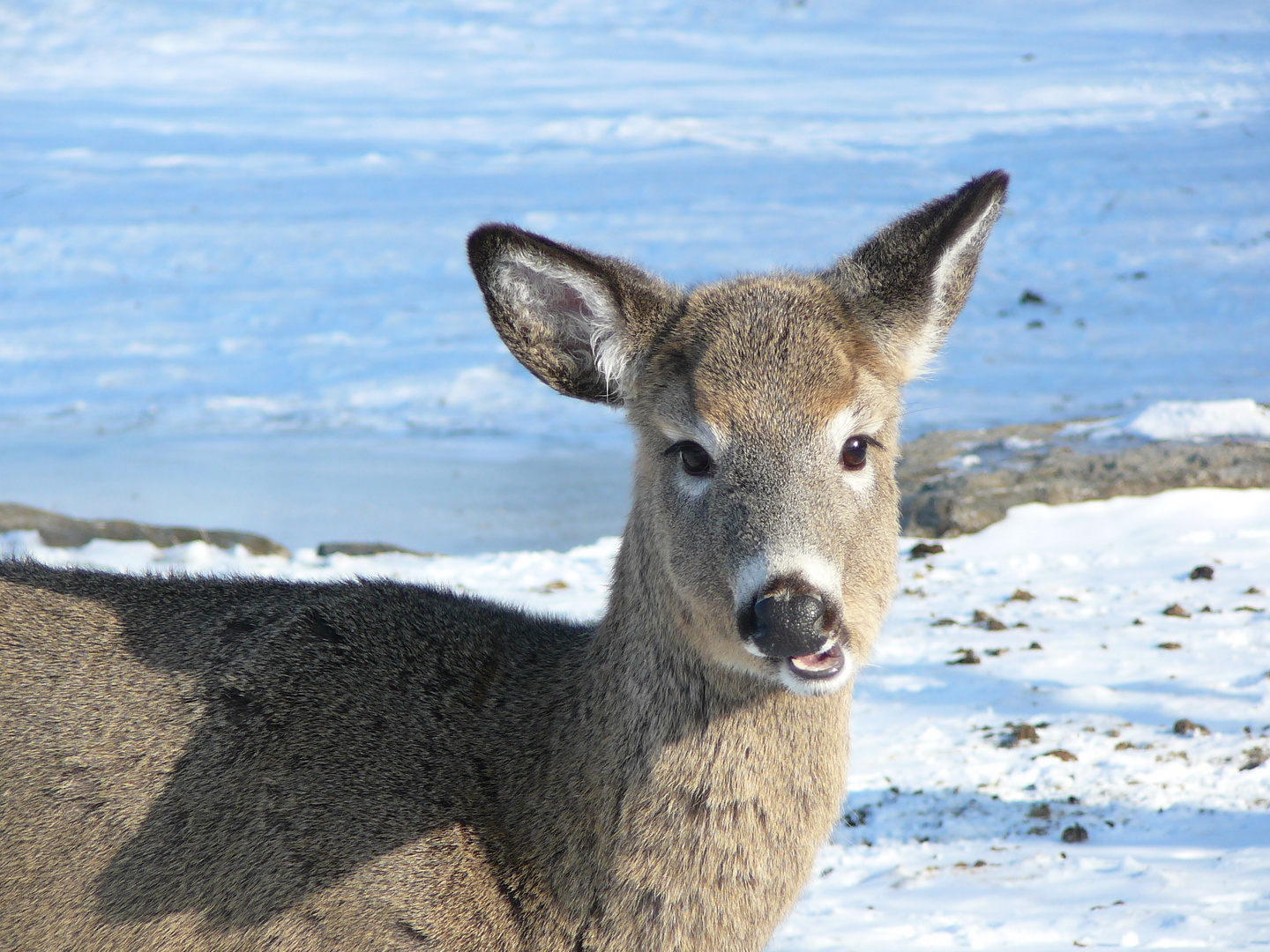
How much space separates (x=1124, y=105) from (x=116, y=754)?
25.8 m

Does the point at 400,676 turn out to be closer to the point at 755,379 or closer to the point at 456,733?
the point at 456,733

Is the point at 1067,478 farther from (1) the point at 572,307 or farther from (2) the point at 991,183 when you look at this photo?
(1) the point at 572,307

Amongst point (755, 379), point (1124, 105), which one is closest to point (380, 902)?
point (755, 379)

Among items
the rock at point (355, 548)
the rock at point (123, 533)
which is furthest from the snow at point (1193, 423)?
the rock at point (123, 533)

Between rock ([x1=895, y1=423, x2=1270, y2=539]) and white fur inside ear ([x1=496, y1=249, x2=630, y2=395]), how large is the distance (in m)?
5.77

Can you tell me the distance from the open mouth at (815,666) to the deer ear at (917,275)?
3.39 feet

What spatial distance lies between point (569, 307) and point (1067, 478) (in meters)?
6.51

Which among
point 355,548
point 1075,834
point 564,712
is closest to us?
point 564,712

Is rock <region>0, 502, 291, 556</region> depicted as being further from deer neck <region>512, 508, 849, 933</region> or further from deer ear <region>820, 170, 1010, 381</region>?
deer ear <region>820, 170, 1010, 381</region>

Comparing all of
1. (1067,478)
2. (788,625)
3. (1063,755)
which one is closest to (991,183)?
(788,625)

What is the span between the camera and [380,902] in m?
3.33

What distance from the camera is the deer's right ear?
343 cm

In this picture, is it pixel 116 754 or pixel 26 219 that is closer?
pixel 116 754

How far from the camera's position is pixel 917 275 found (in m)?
3.68
